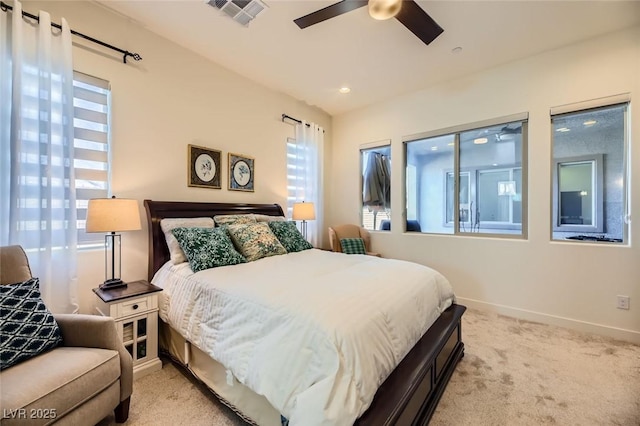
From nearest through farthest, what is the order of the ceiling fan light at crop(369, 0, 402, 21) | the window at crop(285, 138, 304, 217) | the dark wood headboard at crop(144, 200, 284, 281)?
the ceiling fan light at crop(369, 0, 402, 21), the dark wood headboard at crop(144, 200, 284, 281), the window at crop(285, 138, 304, 217)

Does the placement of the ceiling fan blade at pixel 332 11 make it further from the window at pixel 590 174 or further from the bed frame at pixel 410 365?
the window at pixel 590 174

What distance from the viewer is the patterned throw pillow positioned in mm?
1237

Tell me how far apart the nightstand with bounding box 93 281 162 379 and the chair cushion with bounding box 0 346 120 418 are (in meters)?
0.45

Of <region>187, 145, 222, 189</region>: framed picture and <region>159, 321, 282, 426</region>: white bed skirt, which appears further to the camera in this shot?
<region>187, 145, 222, 189</region>: framed picture

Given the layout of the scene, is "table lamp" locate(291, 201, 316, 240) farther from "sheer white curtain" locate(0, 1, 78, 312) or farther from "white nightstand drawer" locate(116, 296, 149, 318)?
"sheer white curtain" locate(0, 1, 78, 312)

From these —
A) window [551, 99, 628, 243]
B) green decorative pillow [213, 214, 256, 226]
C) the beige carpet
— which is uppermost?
window [551, 99, 628, 243]

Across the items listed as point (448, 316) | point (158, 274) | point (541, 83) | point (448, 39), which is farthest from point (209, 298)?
point (541, 83)

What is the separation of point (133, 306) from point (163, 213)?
91cm

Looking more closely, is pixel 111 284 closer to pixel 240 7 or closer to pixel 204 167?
pixel 204 167

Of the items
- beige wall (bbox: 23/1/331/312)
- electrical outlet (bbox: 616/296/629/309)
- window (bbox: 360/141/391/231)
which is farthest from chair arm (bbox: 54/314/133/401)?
electrical outlet (bbox: 616/296/629/309)

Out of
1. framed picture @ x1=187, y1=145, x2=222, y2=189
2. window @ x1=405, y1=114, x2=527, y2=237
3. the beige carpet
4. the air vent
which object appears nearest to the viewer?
the beige carpet

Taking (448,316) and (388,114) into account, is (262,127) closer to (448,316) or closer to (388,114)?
(388,114)

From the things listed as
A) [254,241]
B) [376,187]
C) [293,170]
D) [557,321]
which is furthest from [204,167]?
[557,321]

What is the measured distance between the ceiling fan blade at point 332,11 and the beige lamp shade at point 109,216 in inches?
76.5
